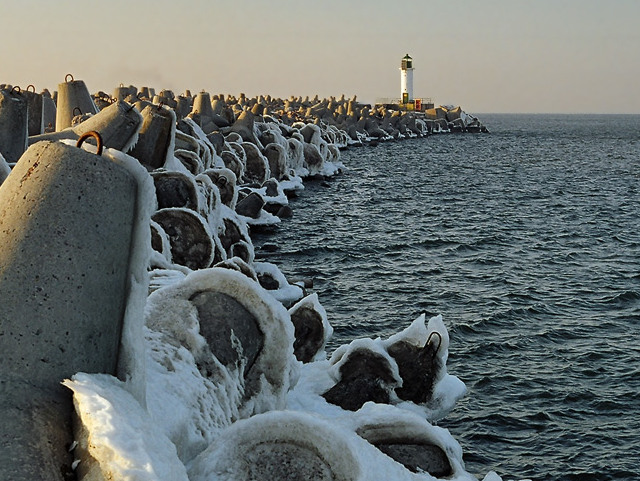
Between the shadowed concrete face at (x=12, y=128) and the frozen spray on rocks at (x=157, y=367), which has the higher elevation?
the shadowed concrete face at (x=12, y=128)

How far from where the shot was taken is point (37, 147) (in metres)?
5.34

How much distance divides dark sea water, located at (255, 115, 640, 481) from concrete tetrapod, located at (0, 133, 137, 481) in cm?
725

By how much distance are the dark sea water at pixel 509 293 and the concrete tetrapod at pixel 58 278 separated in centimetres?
725

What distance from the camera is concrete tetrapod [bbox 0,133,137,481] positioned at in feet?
15.7

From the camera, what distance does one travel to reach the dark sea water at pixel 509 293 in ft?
40.1

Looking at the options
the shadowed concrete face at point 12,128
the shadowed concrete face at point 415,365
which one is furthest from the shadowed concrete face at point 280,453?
the shadowed concrete face at point 12,128

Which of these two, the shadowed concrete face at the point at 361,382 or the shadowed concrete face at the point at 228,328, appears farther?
the shadowed concrete face at the point at 361,382

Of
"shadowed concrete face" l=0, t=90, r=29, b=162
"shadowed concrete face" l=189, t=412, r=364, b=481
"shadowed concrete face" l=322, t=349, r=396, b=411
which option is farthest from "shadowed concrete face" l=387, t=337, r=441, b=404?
"shadowed concrete face" l=0, t=90, r=29, b=162

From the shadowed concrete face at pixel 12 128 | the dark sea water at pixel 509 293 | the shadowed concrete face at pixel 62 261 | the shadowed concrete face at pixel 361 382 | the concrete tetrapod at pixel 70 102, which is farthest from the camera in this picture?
the concrete tetrapod at pixel 70 102

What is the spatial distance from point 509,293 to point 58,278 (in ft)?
55.4

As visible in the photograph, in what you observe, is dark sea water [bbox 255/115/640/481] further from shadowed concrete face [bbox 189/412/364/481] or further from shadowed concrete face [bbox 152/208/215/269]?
shadowed concrete face [bbox 189/412/364/481]

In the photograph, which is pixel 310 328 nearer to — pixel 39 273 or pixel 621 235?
pixel 39 273

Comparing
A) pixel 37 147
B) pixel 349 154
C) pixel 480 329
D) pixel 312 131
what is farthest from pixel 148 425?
pixel 349 154

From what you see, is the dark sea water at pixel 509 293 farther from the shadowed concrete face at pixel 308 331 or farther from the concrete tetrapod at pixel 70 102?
the concrete tetrapod at pixel 70 102
